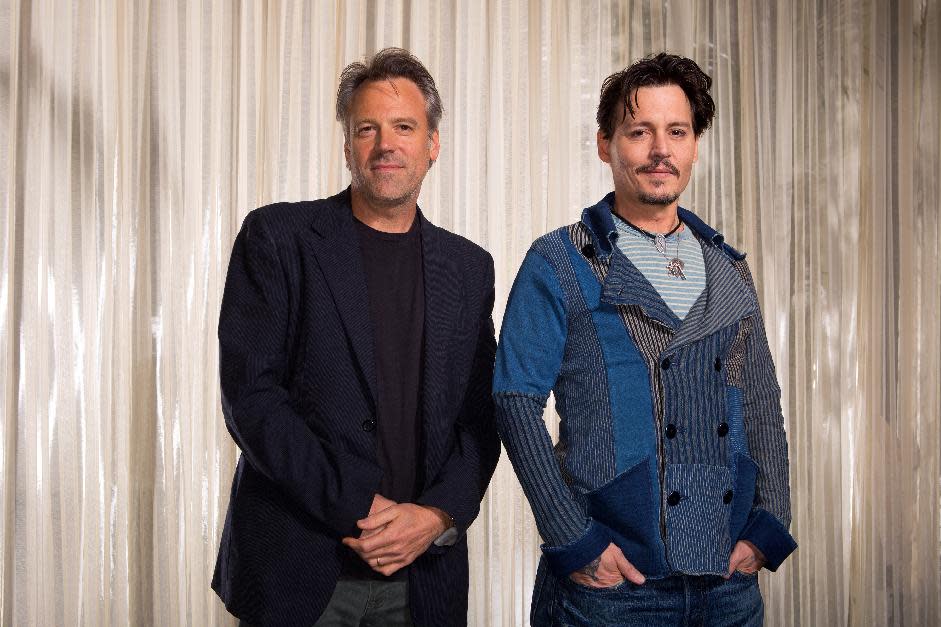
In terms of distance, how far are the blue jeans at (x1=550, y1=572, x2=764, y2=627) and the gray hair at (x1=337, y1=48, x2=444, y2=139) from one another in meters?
0.94

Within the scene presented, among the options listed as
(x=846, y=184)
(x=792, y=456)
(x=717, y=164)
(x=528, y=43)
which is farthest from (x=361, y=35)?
(x=792, y=456)

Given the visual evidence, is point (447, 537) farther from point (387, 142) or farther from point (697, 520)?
point (387, 142)

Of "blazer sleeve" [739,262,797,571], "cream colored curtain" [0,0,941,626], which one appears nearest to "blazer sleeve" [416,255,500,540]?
"blazer sleeve" [739,262,797,571]

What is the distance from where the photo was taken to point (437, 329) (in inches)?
64.6

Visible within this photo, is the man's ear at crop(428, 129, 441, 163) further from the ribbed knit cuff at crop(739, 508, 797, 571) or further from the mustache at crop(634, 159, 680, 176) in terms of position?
the ribbed knit cuff at crop(739, 508, 797, 571)

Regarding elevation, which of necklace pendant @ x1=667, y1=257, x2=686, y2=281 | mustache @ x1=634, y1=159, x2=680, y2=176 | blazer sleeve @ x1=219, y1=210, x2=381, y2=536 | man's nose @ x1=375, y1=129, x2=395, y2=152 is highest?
man's nose @ x1=375, y1=129, x2=395, y2=152

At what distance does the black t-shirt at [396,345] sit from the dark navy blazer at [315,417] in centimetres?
3

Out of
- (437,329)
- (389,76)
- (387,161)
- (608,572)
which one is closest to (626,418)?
(608,572)

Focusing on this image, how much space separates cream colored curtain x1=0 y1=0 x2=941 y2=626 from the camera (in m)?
2.51

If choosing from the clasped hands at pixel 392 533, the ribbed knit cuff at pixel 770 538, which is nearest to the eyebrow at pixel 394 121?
the clasped hands at pixel 392 533

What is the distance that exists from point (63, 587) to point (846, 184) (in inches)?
111

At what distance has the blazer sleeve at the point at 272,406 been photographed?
4.85 ft

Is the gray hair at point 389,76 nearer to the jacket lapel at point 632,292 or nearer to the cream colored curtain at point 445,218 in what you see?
the jacket lapel at point 632,292

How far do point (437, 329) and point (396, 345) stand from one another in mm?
81
